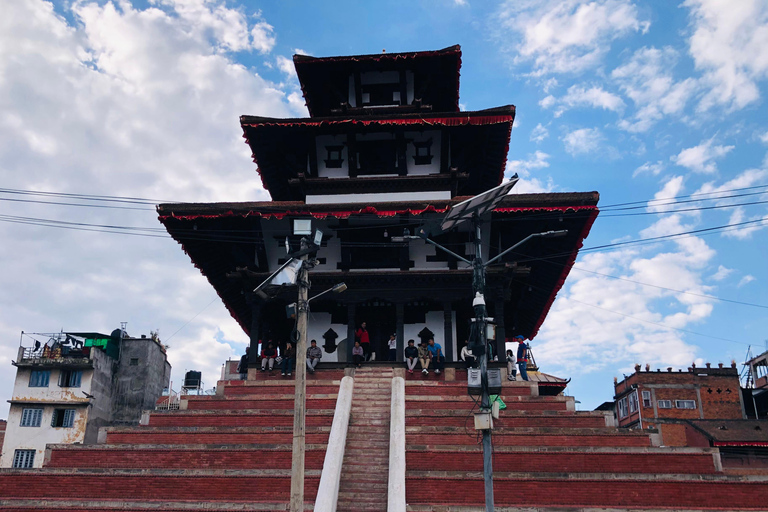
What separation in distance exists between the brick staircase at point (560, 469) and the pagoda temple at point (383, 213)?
5791 mm

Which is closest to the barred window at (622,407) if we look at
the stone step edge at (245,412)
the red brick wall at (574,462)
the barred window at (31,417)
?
the red brick wall at (574,462)

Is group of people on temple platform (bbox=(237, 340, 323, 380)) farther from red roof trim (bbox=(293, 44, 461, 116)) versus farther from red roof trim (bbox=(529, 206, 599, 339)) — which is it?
red roof trim (bbox=(293, 44, 461, 116))

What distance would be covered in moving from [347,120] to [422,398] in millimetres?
10953

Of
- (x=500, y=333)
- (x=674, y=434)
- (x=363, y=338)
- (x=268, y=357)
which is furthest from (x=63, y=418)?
(x=674, y=434)

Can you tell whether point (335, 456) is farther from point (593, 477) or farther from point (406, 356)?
point (406, 356)

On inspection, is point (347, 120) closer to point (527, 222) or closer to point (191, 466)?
point (527, 222)

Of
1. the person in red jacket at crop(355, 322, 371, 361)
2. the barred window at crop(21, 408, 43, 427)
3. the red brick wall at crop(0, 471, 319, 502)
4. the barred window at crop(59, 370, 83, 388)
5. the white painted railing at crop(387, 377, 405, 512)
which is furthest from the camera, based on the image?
the barred window at crop(59, 370, 83, 388)

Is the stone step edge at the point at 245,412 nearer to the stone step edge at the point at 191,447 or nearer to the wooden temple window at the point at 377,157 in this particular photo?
the stone step edge at the point at 191,447

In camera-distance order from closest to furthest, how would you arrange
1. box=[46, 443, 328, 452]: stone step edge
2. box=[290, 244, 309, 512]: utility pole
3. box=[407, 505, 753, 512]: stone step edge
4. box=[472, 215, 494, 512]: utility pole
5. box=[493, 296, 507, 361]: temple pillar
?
box=[290, 244, 309, 512]: utility pole, box=[472, 215, 494, 512]: utility pole, box=[407, 505, 753, 512]: stone step edge, box=[46, 443, 328, 452]: stone step edge, box=[493, 296, 507, 361]: temple pillar

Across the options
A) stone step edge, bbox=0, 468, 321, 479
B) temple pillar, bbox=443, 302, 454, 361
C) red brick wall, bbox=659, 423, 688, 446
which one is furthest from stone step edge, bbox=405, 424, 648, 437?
red brick wall, bbox=659, 423, 688, 446

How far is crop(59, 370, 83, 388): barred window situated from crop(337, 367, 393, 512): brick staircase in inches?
1346

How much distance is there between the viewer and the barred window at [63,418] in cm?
4594

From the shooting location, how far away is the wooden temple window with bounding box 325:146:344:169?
2591 centimetres

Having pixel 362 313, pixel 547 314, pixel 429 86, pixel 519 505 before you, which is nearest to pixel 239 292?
pixel 362 313
